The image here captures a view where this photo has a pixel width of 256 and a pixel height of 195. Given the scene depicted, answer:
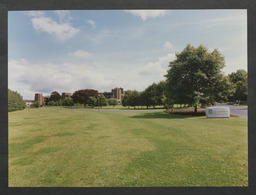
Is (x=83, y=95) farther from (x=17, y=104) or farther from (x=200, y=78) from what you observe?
(x=200, y=78)

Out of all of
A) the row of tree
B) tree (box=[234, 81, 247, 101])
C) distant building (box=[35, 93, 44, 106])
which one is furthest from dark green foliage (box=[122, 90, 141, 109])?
distant building (box=[35, 93, 44, 106])

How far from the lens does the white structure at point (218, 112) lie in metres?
9.96

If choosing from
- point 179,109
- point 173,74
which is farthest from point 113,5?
point 179,109

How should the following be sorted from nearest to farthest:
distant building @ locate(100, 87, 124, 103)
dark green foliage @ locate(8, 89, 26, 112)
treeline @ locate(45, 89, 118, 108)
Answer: dark green foliage @ locate(8, 89, 26, 112) → treeline @ locate(45, 89, 118, 108) → distant building @ locate(100, 87, 124, 103)

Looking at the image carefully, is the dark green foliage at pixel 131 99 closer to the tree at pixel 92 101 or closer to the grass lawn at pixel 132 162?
the tree at pixel 92 101

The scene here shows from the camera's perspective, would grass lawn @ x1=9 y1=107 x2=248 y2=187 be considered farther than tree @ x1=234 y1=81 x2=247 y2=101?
No

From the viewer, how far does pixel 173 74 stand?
448 inches

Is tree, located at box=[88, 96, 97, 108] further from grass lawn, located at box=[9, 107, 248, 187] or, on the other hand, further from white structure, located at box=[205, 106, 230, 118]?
white structure, located at box=[205, 106, 230, 118]

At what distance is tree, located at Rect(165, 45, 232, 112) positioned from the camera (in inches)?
409

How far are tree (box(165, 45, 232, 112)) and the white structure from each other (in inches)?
35.8

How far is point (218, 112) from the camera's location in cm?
1007

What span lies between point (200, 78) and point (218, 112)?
2.97m

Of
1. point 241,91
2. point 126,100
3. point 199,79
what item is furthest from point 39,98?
point 241,91

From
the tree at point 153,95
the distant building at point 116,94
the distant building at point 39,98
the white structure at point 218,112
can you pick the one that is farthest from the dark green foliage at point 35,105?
the white structure at point 218,112
